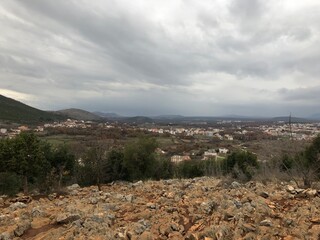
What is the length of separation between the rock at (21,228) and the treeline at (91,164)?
13.9m

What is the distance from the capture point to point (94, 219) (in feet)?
29.1

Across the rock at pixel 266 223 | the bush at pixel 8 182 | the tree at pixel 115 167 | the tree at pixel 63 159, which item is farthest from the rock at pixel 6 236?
the tree at pixel 63 159

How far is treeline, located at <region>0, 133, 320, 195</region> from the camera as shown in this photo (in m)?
24.2

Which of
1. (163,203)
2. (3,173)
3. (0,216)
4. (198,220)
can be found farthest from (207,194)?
(3,173)

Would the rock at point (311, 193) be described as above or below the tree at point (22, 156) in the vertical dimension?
above

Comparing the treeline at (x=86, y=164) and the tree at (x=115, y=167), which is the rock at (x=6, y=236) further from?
the tree at (x=115, y=167)

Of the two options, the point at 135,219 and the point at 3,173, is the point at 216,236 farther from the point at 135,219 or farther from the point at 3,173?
the point at 3,173

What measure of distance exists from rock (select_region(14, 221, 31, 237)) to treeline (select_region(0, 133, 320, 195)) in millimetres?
13895

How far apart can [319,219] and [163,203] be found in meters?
5.06

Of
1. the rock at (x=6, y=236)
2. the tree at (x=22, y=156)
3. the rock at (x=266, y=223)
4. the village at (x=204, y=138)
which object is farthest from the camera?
the tree at (x=22, y=156)

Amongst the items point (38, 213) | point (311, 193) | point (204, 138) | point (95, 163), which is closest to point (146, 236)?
point (38, 213)

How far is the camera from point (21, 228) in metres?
8.85

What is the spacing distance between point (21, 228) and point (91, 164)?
820 inches

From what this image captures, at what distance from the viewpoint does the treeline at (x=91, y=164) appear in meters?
24.2
